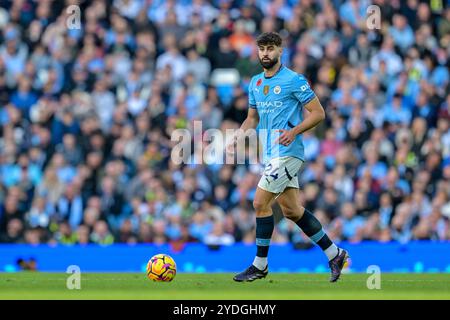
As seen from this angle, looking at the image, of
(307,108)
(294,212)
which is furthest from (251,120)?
(294,212)

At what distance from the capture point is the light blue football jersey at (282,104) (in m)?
12.6

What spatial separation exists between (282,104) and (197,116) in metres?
8.32

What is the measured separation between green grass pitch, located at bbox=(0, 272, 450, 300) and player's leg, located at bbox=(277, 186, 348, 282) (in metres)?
0.28

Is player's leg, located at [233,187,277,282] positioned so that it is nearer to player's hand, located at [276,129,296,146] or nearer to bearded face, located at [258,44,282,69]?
player's hand, located at [276,129,296,146]

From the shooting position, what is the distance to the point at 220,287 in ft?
41.8

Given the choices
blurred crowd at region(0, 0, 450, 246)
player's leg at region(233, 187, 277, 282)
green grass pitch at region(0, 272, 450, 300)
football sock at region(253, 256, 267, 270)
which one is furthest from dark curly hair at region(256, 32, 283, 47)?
blurred crowd at region(0, 0, 450, 246)

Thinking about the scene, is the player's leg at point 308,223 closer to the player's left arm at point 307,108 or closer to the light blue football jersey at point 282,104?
the light blue football jersey at point 282,104

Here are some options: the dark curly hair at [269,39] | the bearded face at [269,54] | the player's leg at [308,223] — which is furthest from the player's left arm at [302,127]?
the dark curly hair at [269,39]

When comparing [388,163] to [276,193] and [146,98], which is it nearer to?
[146,98]

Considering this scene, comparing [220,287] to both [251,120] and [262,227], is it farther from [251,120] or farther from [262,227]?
[251,120]

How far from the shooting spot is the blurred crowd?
63.7ft

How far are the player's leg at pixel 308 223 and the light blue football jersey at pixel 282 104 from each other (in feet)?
1.40

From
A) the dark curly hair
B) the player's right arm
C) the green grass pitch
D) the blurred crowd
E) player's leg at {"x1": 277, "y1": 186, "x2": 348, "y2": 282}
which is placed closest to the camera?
the green grass pitch
